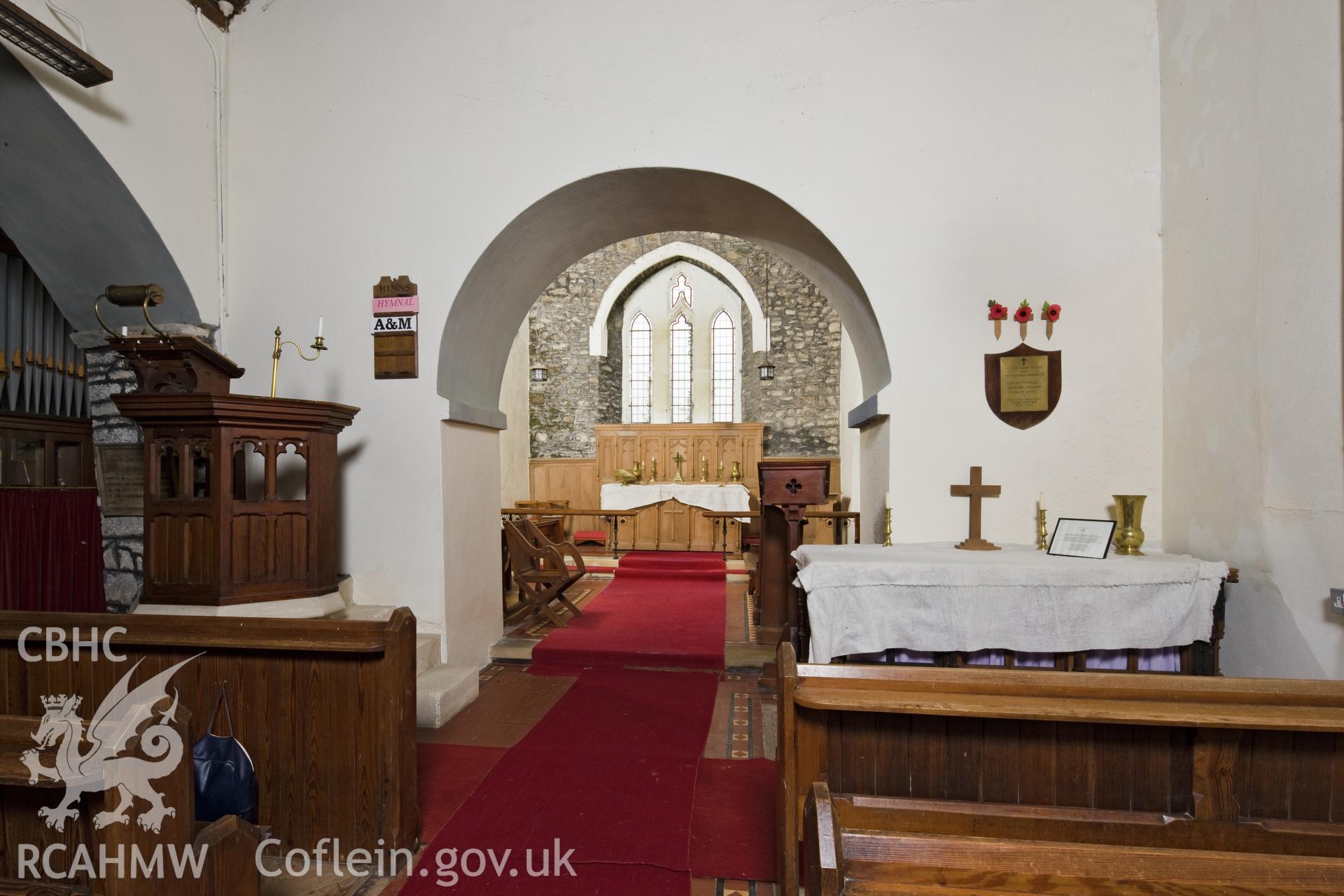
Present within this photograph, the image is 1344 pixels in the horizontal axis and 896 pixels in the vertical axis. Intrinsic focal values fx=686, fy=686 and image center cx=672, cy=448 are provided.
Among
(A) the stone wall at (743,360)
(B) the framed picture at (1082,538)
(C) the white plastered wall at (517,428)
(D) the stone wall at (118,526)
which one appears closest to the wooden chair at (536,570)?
(D) the stone wall at (118,526)

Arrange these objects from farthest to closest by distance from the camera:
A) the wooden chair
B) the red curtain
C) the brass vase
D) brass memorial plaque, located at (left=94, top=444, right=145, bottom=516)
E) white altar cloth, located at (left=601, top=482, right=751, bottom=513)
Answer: white altar cloth, located at (left=601, top=482, right=751, bottom=513) → the wooden chair → the red curtain → brass memorial plaque, located at (left=94, top=444, right=145, bottom=516) → the brass vase

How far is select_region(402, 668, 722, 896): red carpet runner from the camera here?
2322 mm

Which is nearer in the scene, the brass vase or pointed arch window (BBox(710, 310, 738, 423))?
the brass vase

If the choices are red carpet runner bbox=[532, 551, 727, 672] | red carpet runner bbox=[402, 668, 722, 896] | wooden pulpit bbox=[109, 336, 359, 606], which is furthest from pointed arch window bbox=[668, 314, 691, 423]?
wooden pulpit bbox=[109, 336, 359, 606]

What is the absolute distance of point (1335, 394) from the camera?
8.43 feet

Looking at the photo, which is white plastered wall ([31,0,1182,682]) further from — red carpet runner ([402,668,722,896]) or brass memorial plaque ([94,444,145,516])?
red carpet runner ([402,668,722,896])

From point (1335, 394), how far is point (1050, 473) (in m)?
1.40

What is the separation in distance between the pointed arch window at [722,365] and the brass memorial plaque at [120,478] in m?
10.4

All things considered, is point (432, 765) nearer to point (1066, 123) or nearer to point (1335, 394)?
point (1335, 394)

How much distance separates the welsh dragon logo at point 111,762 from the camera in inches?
50.2

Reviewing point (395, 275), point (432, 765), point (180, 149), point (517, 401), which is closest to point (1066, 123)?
point (395, 275)

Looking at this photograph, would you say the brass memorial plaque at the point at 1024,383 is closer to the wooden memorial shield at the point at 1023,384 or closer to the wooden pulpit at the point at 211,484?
the wooden memorial shield at the point at 1023,384

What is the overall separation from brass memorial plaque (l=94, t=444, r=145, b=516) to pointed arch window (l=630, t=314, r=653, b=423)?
9.90 metres

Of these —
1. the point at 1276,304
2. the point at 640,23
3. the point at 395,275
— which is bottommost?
the point at 1276,304
